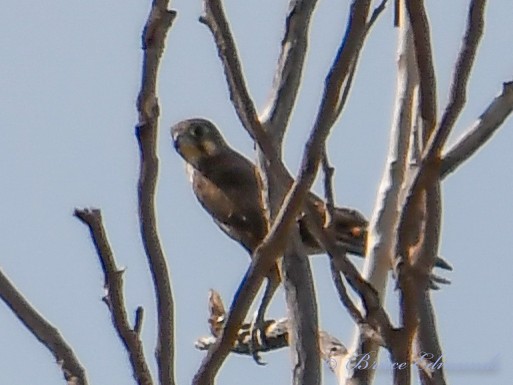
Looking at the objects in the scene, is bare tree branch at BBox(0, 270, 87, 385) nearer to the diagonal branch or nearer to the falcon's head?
the diagonal branch

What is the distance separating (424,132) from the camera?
201 centimetres

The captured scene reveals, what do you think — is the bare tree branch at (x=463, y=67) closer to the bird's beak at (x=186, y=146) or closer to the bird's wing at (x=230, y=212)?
the bird's wing at (x=230, y=212)

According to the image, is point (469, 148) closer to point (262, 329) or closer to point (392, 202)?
point (392, 202)

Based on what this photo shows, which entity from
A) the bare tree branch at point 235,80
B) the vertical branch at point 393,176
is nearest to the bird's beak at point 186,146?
the vertical branch at point 393,176

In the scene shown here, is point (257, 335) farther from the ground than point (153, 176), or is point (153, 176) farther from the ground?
point (257, 335)

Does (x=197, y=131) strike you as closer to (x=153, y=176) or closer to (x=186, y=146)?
(x=186, y=146)

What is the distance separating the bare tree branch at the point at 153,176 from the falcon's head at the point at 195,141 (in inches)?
176

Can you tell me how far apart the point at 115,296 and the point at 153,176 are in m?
0.20

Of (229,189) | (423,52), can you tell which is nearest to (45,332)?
(423,52)

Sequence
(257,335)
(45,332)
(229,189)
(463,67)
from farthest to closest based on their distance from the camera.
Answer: (229,189), (257,335), (45,332), (463,67)

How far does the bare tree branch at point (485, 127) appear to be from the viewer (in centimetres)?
199

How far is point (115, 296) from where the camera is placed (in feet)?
6.15

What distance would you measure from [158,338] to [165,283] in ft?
0.31

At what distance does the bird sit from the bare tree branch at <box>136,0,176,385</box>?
8.92ft
